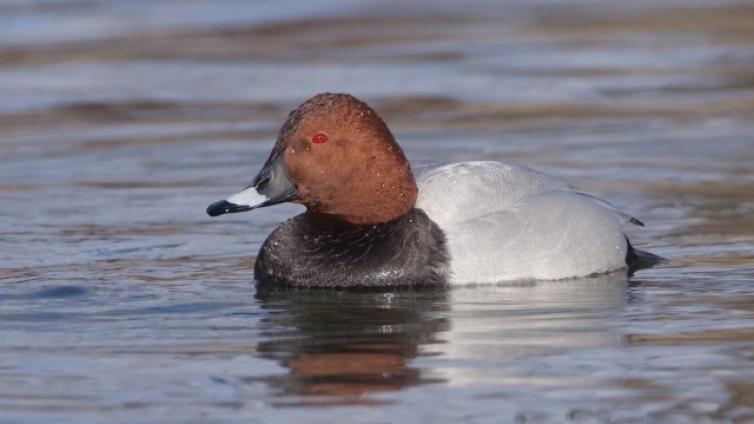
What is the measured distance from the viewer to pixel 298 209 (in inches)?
387

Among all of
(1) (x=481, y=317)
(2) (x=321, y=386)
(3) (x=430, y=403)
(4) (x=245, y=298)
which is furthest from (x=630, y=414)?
(4) (x=245, y=298)

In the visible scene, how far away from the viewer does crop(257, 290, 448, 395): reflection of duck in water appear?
224 inches

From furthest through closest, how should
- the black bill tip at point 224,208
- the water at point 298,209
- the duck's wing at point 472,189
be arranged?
the duck's wing at point 472,189 < the black bill tip at point 224,208 < the water at point 298,209

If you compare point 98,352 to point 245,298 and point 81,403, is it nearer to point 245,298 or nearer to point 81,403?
point 81,403

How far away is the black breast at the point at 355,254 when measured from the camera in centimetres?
738

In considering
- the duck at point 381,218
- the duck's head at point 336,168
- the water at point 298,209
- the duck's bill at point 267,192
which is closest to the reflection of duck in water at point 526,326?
the water at point 298,209

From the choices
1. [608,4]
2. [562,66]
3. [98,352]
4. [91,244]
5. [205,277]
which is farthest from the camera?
[608,4]

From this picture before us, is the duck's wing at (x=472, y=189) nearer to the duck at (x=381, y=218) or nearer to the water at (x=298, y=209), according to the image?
the duck at (x=381, y=218)

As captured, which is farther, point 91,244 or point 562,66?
point 562,66

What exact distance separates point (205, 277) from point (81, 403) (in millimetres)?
2374

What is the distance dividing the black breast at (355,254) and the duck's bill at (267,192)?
23cm

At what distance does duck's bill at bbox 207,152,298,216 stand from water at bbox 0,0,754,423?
0.41m

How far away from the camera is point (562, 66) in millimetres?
14844

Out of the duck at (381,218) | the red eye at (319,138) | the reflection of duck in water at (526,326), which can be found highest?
the red eye at (319,138)
